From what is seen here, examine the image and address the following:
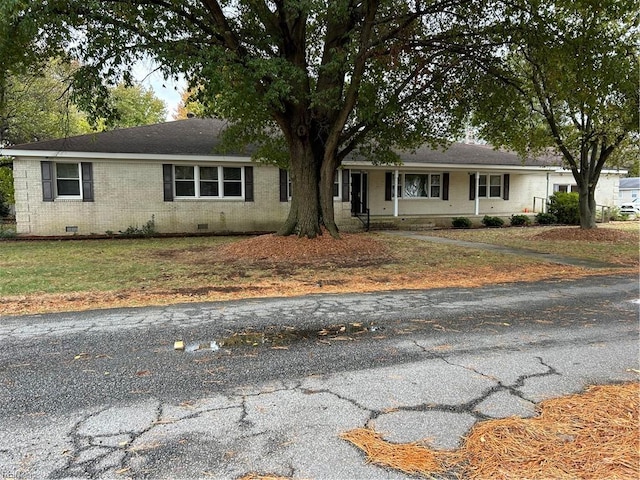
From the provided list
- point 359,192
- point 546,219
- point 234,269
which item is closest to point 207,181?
point 359,192

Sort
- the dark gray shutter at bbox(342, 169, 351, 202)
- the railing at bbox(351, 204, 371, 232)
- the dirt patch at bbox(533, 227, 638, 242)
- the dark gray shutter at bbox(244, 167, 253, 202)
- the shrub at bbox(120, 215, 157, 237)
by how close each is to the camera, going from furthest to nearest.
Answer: the railing at bbox(351, 204, 371, 232), the dark gray shutter at bbox(342, 169, 351, 202), the dark gray shutter at bbox(244, 167, 253, 202), the shrub at bbox(120, 215, 157, 237), the dirt patch at bbox(533, 227, 638, 242)

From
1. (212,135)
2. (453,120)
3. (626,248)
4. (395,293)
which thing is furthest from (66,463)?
(212,135)

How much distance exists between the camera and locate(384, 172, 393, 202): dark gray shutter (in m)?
20.3

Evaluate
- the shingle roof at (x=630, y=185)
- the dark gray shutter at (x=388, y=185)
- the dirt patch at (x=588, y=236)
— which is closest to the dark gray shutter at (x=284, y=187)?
the dark gray shutter at (x=388, y=185)

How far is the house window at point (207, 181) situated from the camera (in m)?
16.5

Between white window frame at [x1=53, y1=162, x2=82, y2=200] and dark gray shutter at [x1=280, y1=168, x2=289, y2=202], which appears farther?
dark gray shutter at [x1=280, y1=168, x2=289, y2=202]

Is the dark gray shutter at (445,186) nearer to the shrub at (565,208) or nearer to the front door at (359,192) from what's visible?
the front door at (359,192)

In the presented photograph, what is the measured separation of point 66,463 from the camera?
233cm

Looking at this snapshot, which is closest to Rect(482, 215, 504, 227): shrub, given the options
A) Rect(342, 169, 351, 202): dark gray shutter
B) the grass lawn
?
the grass lawn

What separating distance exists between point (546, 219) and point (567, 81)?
12938 millimetres

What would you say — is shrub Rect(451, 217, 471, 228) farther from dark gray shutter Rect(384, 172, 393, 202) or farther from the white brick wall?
the white brick wall

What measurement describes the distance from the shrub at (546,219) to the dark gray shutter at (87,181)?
1998 centimetres

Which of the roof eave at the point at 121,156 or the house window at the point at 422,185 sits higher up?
the roof eave at the point at 121,156

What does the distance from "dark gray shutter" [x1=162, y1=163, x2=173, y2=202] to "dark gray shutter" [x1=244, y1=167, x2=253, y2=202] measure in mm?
2775
